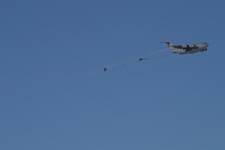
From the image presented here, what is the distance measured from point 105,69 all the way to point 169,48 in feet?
50.7

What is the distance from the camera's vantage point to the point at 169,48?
294ft

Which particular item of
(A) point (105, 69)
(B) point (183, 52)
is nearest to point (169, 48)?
(B) point (183, 52)

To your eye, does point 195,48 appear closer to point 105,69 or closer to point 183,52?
point 183,52

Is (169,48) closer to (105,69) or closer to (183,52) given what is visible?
(183,52)

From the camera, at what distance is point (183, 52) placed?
88625 millimetres

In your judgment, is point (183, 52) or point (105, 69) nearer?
point (105, 69)

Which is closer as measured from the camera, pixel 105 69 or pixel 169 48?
pixel 105 69

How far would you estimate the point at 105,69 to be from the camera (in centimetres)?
7962

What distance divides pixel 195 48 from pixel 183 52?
308 cm

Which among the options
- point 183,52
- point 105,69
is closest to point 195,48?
point 183,52

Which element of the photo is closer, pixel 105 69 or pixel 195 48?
pixel 105 69
